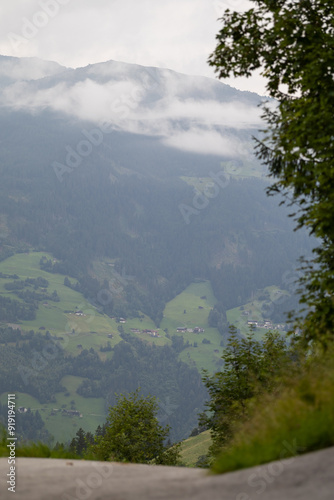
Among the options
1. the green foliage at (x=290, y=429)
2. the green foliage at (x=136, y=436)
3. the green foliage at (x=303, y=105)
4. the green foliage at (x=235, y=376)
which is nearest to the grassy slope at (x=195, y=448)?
the green foliage at (x=136, y=436)

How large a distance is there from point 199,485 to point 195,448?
163m

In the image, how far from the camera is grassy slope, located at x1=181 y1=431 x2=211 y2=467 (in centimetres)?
14501

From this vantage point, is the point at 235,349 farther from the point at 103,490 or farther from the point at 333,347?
the point at 103,490

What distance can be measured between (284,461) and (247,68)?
13.5 meters

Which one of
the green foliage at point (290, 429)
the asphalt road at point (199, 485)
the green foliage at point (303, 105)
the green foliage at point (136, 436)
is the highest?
the green foliage at point (303, 105)

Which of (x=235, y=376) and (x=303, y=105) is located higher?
(x=303, y=105)

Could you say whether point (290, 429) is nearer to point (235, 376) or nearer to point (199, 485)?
point (199, 485)

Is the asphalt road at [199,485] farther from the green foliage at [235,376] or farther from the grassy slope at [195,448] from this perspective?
the grassy slope at [195,448]

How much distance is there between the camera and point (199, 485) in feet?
20.2

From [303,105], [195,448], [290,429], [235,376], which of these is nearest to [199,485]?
[290,429]

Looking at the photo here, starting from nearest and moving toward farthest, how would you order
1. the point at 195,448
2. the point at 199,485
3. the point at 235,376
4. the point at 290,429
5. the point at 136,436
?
the point at 199,485 < the point at 290,429 < the point at 235,376 < the point at 136,436 < the point at 195,448

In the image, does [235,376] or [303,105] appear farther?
[235,376]

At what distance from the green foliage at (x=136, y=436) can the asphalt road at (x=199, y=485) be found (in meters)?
34.9

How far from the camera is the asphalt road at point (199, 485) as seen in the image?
561 centimetres
